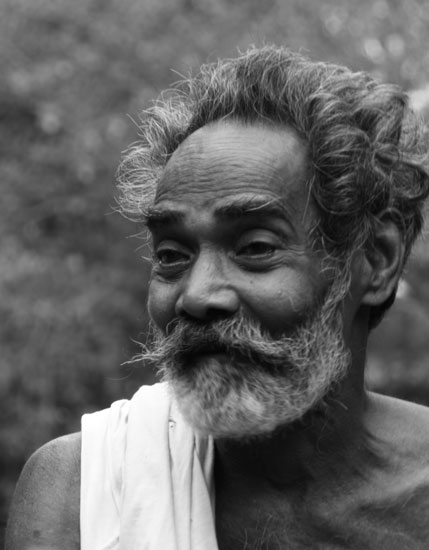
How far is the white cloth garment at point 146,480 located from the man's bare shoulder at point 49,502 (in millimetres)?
58

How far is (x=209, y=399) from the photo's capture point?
338 centimetres

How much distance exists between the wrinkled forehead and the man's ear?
0.31 meters

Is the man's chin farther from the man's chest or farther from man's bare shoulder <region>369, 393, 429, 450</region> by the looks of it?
man's bare shoulder <region>369, 393, 429, 450</region>

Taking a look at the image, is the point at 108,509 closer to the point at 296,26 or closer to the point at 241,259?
the point at 241,259

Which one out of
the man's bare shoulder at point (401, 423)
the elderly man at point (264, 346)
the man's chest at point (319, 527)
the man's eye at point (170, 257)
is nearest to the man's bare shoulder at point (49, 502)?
the elderly man at point (264, 346)

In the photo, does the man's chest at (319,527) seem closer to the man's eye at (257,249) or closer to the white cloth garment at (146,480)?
the white cloth garment at (146,480)

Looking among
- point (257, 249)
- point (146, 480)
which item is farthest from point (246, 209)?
point (146, 480)

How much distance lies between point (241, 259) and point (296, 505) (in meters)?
0.77

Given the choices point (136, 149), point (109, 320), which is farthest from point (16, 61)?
point (136, 149)

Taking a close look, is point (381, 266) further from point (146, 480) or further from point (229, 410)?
point (146, 480)

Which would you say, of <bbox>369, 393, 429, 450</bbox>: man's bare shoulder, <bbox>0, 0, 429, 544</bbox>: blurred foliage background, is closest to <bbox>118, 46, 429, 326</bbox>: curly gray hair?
<bbox>369, 393, 429, 450</bbox>: man's bare shoulder

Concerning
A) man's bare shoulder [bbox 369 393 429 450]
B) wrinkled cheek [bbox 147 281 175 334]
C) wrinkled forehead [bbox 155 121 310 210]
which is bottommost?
man's bare shoulder [bbox 369 393 429 450]

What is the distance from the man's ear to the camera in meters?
3.68

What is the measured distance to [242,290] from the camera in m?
3.36
